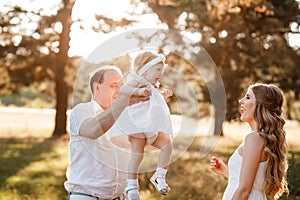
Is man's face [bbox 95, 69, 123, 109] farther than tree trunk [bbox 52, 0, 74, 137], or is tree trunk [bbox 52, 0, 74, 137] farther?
tree trunk [bbox 52, 0, 74, 137]

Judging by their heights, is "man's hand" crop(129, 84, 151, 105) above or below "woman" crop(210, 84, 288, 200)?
above

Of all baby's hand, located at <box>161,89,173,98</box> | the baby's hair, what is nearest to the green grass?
baby's hand, located at <box>161,89,173,98</box>

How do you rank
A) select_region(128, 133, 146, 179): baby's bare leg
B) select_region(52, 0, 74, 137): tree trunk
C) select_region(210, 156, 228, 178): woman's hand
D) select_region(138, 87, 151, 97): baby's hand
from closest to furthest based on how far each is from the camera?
select_region(138, 87, 151, 97): baby's hand, select_region(128, 133, 146, 179): baby's bare leg, select_region(210, 156, 228, 178): woman's hand, select_region(52, 0, 74, 137): tree trunk

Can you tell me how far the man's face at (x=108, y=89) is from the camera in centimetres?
400

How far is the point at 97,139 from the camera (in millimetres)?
4082

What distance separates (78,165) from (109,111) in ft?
2.08

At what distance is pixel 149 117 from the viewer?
12.0 feet

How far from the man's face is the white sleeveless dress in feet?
3.20

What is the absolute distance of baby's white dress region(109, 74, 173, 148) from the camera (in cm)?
367

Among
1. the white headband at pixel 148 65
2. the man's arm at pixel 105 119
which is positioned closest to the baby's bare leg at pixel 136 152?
the man's arm at pixel 105 119

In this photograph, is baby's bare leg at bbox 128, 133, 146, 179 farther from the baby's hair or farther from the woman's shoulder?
the woman's shoulder

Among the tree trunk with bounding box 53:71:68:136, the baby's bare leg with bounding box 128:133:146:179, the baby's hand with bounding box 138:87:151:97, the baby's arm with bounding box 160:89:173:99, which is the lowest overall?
the tree trunk with bounding box 53:71:68:136

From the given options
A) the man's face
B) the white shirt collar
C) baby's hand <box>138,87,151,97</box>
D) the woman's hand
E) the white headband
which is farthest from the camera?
the woman's hand

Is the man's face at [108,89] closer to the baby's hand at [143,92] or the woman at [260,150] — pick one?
the baby's hand at [143,92]
